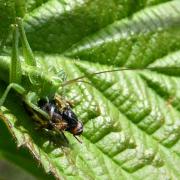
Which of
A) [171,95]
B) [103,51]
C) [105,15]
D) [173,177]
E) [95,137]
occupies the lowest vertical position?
[173,177]

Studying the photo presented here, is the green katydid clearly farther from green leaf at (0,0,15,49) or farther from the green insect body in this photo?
green leaf at (0,0,15,49)

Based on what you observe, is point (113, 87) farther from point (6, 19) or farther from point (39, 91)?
point (6, 19)

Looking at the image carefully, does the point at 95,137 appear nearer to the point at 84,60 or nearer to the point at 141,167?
the point at 141,167

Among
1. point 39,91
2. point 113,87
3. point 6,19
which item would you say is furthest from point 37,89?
point 113,87

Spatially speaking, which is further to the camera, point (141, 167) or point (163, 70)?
point (163, 70)

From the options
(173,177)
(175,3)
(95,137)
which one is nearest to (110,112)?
(95,137)

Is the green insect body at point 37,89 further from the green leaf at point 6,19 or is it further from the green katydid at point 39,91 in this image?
the green leaf at point 6,19

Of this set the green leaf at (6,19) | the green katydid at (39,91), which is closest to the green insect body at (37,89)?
the green katydid at (39,91)
